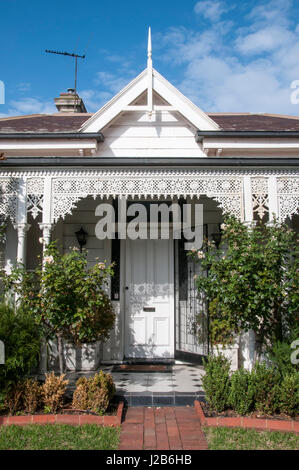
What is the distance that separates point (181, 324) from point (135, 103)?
438 cm

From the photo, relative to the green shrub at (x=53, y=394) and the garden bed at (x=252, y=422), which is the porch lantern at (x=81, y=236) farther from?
the garden bed at (x=252, y=422)

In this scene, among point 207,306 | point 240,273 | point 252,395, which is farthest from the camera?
point 207,306

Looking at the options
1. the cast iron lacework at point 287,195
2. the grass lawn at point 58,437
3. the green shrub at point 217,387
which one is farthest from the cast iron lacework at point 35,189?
the cast iron lacework at point 287,195

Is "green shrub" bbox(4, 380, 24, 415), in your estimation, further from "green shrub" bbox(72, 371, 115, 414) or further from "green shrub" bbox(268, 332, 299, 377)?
"green shrub" bbox(268, 332, 299, 377)

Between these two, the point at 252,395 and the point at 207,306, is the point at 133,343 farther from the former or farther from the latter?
the point at 252,395

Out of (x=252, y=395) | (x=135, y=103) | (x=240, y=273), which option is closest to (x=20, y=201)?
(x=135, y=103)

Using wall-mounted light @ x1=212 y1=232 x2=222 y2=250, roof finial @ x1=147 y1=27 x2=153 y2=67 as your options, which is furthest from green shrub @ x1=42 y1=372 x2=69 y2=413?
roof finial @ x1=147 y1=27 x2=153 y2=67

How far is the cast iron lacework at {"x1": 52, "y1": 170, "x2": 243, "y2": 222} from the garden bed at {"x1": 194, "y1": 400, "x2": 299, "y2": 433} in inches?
112

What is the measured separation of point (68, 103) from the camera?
1118cm

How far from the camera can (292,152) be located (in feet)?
22.1

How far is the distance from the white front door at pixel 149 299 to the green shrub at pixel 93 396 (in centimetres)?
248

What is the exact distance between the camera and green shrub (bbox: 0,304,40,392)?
4254 mm

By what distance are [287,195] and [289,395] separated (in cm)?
291

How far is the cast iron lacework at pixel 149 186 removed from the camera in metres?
5.52
